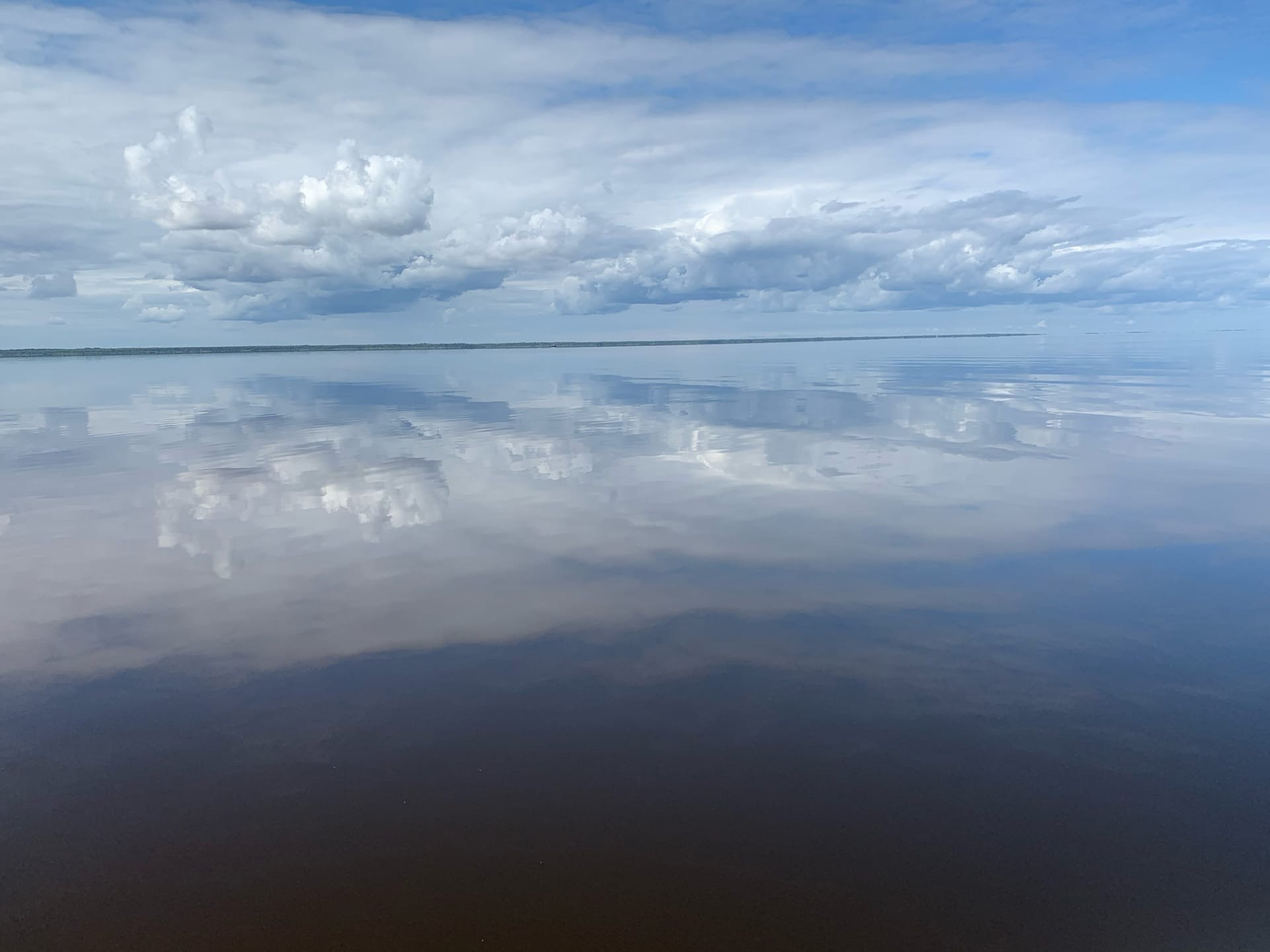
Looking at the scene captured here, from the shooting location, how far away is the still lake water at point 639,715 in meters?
6.06

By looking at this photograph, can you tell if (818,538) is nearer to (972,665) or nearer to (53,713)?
(972,665)

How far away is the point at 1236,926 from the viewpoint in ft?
19.0

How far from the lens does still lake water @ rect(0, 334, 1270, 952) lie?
606 cm

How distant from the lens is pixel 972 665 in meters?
9.97

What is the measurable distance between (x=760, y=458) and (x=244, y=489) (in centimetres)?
1432

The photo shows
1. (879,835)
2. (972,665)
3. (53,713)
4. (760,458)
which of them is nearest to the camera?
(879,835)

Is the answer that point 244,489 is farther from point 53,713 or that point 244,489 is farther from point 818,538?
point 818,538

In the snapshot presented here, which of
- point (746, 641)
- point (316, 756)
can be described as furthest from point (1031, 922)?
point (316, 756)

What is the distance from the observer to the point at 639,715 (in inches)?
346

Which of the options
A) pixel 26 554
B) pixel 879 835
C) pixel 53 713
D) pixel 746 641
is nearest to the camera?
pixel 879 835

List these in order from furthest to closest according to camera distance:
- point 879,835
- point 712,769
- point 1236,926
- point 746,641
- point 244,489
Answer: point 244,489 → point 746,641 → point 712,769 → point 879,835 → point 1236,926

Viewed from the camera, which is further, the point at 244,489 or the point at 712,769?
the point at 244,489

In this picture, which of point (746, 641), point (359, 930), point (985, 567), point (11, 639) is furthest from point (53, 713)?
point (985, 567)

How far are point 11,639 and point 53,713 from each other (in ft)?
9.86
